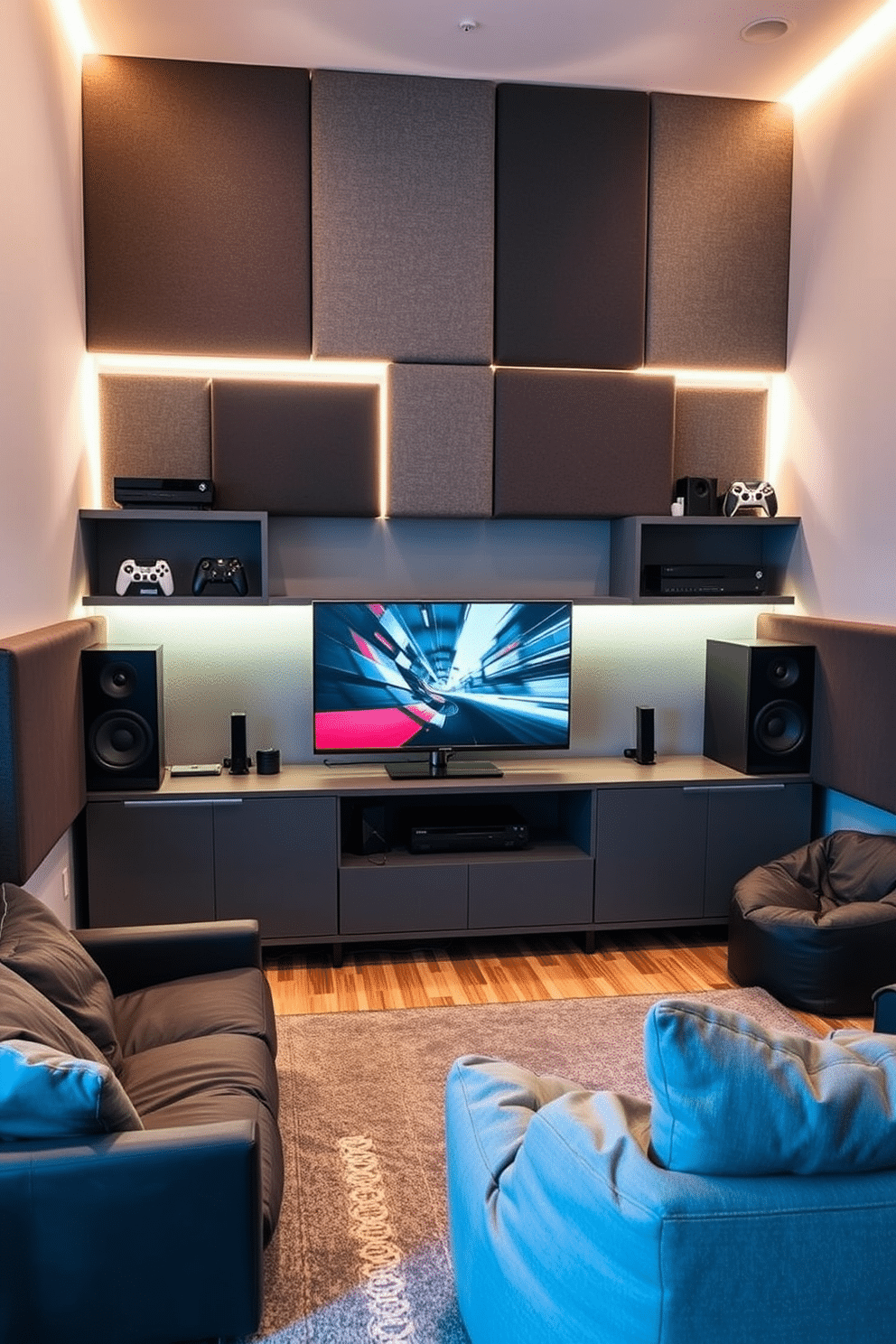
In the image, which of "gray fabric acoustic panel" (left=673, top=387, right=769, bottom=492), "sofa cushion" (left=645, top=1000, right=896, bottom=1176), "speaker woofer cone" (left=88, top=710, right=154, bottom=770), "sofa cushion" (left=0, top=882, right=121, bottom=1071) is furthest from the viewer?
"gray fabric acoustic panel" (left=673, top=387, right=769, bottom=492)

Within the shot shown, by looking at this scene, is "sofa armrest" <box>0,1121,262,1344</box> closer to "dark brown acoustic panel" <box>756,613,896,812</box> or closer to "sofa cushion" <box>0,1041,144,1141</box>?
"sofa cushion" <box>0,1041,144,1141</box>

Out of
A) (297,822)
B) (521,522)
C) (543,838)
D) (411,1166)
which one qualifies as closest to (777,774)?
(543,838)

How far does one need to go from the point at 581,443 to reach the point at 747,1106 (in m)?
3.20

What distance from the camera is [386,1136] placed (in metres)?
2.64

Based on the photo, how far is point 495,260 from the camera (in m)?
4.05

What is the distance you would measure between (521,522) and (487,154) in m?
1.39

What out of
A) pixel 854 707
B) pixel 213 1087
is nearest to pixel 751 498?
pixel 854 707

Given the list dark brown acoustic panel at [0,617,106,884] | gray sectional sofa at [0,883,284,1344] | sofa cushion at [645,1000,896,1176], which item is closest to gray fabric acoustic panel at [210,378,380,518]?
dark brown acoustic panel at [0,617,106,884]

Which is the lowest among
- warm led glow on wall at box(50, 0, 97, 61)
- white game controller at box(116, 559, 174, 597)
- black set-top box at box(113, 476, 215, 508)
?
white game controller at box(116, 559, 174, 597)

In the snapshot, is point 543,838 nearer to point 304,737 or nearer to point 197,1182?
point 304,737

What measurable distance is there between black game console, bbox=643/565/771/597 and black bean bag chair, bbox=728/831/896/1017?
103 cm

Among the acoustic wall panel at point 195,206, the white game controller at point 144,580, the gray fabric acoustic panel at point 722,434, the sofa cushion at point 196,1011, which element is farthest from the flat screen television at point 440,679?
the sofa cushion at point 196,1011

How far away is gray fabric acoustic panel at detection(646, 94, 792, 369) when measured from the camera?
13.6 ft

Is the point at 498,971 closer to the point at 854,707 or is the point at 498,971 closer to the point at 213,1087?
the point at 854,707
